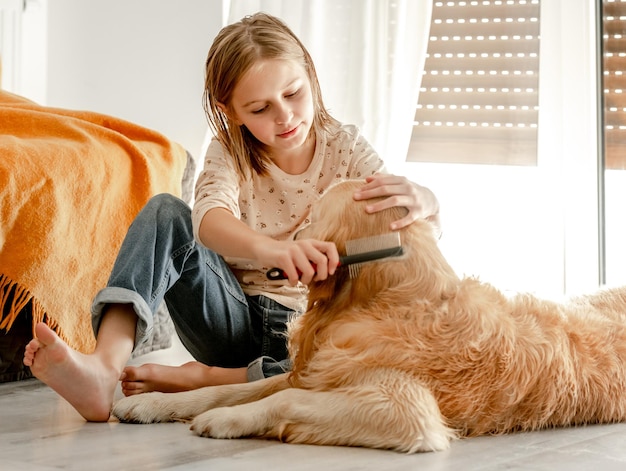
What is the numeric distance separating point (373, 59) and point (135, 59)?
122 centimetres

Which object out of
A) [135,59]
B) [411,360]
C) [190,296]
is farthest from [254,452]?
[135,59]

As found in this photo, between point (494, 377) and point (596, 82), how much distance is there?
2.44 metres

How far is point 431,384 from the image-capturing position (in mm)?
1532

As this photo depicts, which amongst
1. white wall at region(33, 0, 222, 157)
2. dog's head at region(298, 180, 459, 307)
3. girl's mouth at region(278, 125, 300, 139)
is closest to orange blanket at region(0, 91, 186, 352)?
girl's mouth at region(278, 125, 300, 139)

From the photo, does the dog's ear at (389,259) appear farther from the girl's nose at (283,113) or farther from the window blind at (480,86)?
the window blind at (480,86)

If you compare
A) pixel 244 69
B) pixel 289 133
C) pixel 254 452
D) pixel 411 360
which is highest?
pixel 244 69

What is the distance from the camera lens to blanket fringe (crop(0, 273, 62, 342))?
2283mm

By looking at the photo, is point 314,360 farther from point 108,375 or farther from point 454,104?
point 454,104

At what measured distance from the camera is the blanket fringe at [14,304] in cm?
228

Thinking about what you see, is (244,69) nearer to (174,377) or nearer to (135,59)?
(174,377)

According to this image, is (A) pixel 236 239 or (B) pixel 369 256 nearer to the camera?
(B) pixel 369 256

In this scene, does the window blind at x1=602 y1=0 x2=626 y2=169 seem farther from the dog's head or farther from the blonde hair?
the dog's head

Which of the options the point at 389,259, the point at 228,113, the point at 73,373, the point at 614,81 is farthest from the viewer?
the point at 614,81

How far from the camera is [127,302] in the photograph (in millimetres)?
1802
